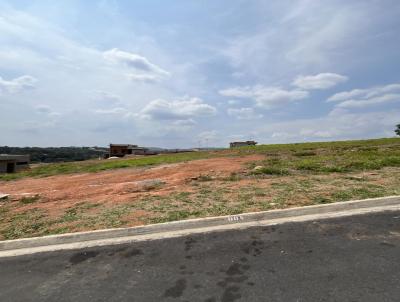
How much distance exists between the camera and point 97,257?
15.9ft

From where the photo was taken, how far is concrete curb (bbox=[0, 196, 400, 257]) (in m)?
5.58

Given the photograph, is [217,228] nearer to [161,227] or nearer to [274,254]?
[161,227]

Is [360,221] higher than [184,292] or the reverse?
higher

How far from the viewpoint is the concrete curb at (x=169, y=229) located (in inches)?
220

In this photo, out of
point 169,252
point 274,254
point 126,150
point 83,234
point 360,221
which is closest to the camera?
point 274,254

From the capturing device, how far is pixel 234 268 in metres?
4.05

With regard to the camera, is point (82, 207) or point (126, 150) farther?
point (126, 150)

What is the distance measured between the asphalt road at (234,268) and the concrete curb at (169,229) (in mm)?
339

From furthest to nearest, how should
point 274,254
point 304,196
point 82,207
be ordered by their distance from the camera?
point 82,207 → point 304,196 → point 274,254

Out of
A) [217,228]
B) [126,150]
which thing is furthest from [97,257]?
[126,150]

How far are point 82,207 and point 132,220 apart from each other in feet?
8.47

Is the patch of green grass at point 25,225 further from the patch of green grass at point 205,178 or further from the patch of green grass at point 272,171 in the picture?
the patch of green grass at point 272,171

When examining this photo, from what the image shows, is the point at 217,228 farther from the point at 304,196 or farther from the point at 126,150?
the point at 126,150

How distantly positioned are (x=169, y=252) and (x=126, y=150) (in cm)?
8517
